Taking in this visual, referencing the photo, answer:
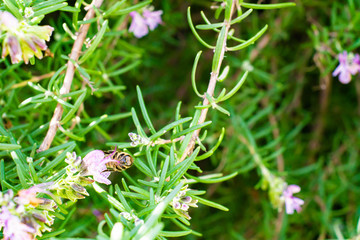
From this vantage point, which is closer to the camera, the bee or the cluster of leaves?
the bee

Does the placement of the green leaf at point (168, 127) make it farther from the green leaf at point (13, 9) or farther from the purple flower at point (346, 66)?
the purple flower at point (346, 66)

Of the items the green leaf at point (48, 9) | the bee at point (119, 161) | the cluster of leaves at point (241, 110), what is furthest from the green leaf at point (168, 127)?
the green leaf at point (48, 9)

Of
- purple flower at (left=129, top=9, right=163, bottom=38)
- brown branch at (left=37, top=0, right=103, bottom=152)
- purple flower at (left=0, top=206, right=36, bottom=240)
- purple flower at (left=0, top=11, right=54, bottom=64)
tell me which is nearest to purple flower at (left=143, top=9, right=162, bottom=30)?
purple flower at (left=129, top=9, right=163, bottom=38)

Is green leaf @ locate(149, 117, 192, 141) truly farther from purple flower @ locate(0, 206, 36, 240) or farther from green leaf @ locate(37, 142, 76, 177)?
purple flower @ locate(0, 206, 36, 240)

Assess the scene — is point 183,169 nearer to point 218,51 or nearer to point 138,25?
point 218,51

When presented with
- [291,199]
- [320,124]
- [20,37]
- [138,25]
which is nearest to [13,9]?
[20,37]
